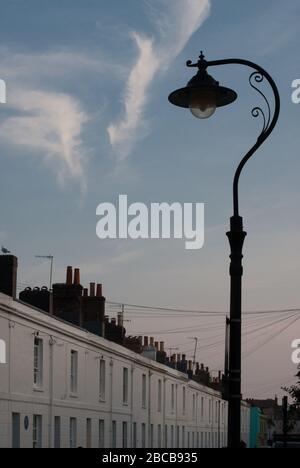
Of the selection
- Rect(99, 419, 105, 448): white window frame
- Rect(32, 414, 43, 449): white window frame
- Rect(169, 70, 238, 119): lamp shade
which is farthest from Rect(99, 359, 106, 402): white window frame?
Rect(169, 70, 238, 119): lamp shade

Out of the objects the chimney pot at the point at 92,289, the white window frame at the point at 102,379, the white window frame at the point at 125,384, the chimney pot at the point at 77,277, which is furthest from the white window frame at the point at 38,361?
the white window frame at the point at 125,384

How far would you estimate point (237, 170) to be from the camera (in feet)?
44.1

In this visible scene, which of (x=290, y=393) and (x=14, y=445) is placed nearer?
(x=14, y=445)

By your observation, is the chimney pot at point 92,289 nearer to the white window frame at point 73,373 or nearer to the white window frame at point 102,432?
the white window frame at point 102,432

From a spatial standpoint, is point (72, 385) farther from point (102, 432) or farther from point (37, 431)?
point (102, 432)

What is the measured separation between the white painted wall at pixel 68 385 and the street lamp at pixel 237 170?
66.4 ft

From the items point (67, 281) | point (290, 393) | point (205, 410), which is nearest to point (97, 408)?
point (67, 281)

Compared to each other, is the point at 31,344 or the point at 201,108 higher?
the point at 201,108

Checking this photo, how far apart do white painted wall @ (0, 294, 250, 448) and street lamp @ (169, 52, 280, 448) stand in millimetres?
20250

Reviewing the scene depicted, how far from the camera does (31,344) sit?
117 ft

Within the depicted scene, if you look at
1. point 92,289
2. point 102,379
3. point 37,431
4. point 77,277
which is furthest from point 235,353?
point 92,289

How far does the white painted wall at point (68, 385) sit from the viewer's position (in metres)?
33.3
